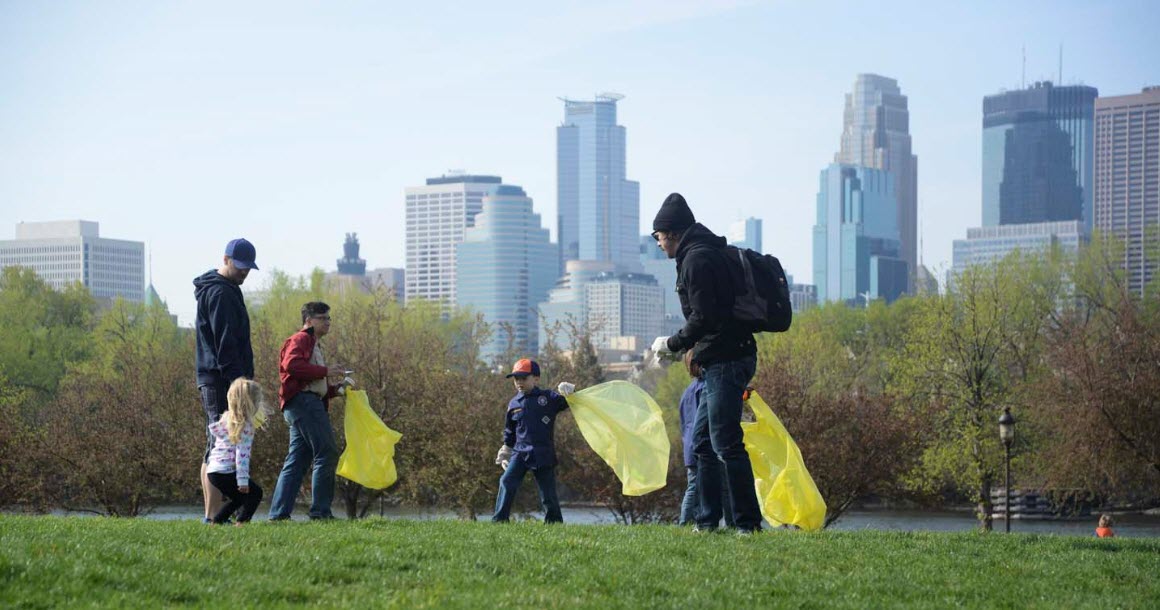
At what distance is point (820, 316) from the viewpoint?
96875mm

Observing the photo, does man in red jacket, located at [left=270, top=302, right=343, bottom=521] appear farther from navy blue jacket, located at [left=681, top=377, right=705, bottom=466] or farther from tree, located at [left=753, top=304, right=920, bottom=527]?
tree, located at [left=753, top=304, right=920, bottom=527]

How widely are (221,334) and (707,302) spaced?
14.3 feet

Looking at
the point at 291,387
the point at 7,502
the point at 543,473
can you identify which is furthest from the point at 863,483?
the point at 291,387

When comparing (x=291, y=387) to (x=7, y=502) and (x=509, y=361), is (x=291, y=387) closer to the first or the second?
(x=7, y=502)

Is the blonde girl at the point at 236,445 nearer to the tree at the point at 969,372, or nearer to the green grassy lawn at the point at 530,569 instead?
the green grassy lawn at the point at 530,569

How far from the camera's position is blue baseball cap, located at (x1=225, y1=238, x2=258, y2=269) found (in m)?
13.2

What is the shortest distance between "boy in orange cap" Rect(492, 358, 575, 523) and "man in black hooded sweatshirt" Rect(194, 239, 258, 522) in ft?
11.9

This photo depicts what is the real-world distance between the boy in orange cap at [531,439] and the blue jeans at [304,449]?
260cm

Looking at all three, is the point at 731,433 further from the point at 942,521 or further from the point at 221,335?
the point at 942,521

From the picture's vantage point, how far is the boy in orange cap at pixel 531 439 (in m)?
15.9

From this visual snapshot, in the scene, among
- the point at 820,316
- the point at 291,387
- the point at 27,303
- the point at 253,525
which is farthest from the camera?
the point at 820,316

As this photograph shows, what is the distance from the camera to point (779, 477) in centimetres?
1373

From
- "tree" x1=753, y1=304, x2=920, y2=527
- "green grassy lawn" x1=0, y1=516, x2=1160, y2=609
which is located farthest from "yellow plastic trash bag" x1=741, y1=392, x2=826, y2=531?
"tree" x1=753, y1=304, x2=920, y2=527

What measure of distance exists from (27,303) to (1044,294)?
55.5 meters
